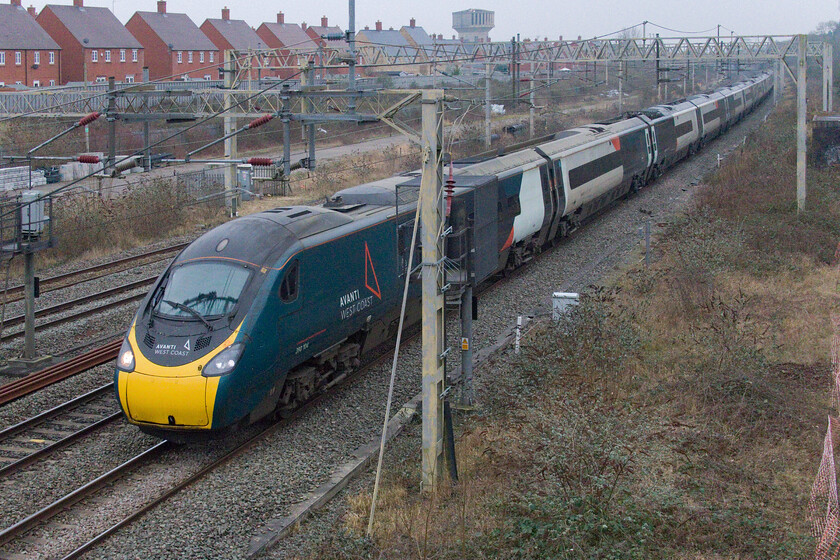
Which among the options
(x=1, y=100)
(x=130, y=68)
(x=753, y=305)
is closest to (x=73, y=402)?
(x=753, y=305)

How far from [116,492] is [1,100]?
24.7 metres

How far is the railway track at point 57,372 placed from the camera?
1216 centimetres

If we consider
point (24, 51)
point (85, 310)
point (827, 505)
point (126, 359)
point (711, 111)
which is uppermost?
point (24, 51)

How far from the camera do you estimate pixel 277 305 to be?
10578mm

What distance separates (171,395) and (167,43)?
65.5m

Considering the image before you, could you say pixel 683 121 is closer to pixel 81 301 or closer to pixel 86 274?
pixel 86 274

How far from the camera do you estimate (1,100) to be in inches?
1178

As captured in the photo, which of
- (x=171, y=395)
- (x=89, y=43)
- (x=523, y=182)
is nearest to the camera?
(x=171, y=395)

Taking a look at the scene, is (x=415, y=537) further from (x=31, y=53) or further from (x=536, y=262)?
(x=31, y=53)

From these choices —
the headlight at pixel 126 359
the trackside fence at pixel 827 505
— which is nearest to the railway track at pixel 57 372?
the headlight at pixel 126 359

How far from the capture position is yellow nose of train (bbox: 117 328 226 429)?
32.0 feet

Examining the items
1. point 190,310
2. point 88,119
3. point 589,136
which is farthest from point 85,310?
point 589,136

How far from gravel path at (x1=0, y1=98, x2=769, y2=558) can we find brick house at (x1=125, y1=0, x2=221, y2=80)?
189ft

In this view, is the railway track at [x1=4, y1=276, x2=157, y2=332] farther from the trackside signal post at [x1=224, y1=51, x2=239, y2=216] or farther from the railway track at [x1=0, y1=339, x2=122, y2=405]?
the trackside signal post at [x1=224, y1=51, x2=239, y2=216]
